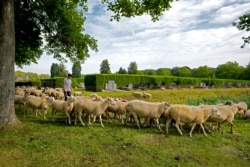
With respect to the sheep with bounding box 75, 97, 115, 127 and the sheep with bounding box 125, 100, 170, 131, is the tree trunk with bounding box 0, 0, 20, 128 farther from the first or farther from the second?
the sheep with bounding box 125, 100, 170, 131

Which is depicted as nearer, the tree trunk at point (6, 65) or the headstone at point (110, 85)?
the tree trunk at point (6, 65)

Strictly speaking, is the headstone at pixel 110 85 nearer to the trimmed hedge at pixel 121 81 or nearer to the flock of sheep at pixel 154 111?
the trimmed hedge at pixel 121 81

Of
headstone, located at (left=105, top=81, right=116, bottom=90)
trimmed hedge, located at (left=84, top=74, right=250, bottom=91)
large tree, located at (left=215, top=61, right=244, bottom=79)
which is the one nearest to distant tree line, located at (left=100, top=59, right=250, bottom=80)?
large tree, located at (left=215, top=61, right=244, bottom=79)

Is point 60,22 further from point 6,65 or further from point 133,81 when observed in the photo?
point 133,81

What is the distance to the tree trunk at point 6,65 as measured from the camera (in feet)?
34.0

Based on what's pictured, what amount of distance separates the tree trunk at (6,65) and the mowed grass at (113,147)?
587mm

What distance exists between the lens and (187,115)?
421 inches

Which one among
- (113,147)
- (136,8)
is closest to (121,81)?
(136,8)

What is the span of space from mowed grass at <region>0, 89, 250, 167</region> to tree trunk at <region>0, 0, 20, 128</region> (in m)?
0.59

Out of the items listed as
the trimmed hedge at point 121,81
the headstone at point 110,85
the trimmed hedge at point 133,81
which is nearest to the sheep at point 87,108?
the trimmed hedge at point 121,81

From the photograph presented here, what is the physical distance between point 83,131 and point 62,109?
7.53ft

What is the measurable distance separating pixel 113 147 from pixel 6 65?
5301 millimetres

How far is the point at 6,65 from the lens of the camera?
1046 centimetres

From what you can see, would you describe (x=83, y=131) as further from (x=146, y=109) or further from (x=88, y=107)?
(x=146, y=109)
